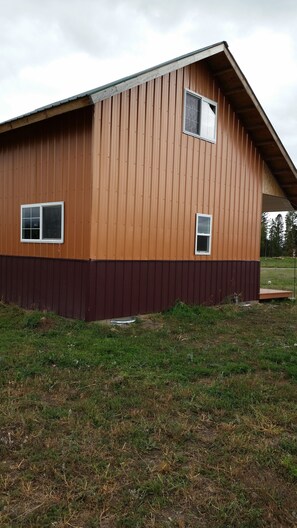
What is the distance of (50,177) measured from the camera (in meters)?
8.25

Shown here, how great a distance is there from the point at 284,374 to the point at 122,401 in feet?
6.89

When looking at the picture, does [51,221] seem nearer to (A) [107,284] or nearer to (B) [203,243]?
(A) [107,284]

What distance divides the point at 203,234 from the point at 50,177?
12.5 feet

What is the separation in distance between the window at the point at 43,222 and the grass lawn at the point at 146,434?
2567mm

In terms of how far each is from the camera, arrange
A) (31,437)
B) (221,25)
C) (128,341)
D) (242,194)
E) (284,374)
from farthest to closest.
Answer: (221,25), (242,194), (128,341), (284,374), (31,437)

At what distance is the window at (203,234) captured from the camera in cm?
966

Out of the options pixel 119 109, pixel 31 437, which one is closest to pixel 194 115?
pixel 119 109

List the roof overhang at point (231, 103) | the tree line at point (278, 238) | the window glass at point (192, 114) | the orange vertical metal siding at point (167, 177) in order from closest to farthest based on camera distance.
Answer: the roof overhang at point (231, 103) < the orange vertical metal siding at point (167, 177) < the window glass at point (192, 114) < the tree line at point (278, 238)

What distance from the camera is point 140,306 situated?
8.34 m

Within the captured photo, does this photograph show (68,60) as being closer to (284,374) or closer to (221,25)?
(221,25)

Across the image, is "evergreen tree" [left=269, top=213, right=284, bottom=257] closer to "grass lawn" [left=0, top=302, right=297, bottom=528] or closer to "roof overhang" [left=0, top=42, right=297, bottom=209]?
"roof overhang" [left=0, top=42, right=297, bottom=209]

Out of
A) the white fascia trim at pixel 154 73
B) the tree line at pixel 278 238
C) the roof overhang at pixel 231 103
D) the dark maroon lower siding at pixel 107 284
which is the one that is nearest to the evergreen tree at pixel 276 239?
the tree line at pixel 278 238

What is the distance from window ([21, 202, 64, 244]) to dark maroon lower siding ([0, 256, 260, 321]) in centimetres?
46

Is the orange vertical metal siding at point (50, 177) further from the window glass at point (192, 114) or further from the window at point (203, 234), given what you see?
the window at point (203, 234)
